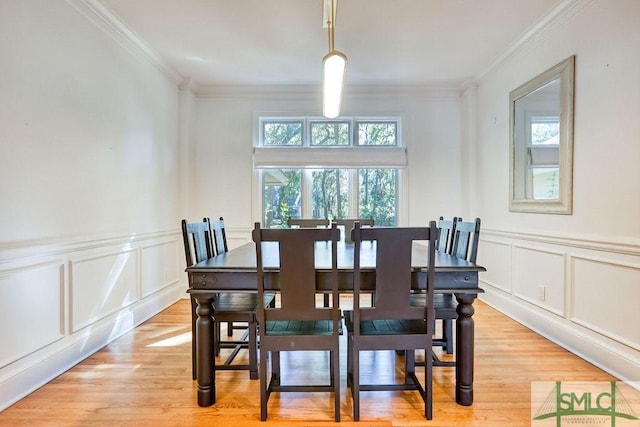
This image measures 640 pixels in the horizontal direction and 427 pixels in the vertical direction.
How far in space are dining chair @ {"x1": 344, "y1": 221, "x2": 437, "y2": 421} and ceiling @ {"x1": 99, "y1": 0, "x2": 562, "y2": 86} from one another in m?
1.85

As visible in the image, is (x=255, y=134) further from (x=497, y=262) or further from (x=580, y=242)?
(x=580, y=242)

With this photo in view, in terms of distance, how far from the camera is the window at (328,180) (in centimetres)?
432

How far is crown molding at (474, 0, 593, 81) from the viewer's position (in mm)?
2482

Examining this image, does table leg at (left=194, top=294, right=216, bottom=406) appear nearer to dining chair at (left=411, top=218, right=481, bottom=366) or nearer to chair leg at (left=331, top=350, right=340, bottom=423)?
chair leg at (left=331, top=350, right=340, bottom=423)

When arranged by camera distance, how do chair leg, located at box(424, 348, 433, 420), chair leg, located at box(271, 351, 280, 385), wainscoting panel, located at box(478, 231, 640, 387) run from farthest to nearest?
wainscoting panel, located at box(478, 231, 640, 387) → chair leg, located at box(271, 351, 280, 385) → chair leg, located at box(424, 348, 433, 420)

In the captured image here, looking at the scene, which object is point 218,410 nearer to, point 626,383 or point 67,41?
point 626,383

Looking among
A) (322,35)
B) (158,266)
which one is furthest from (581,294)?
(158,266)

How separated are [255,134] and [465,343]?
337cm

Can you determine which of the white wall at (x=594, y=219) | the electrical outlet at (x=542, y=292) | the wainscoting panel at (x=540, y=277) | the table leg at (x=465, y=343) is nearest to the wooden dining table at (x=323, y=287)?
the table leg at (x=465, y=343)

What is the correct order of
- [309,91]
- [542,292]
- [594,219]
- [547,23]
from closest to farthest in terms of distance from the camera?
1. [594,219]
2. [547,23]
3. [542,292]
4. [309,91]

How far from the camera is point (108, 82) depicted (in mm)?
2760

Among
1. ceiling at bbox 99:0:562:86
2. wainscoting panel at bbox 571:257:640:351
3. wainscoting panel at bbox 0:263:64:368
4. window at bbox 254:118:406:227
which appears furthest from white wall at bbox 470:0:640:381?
wainscoting panel at bbox 0:263:64:368

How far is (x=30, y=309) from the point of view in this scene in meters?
2.00

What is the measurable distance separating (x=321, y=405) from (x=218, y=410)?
554mm
